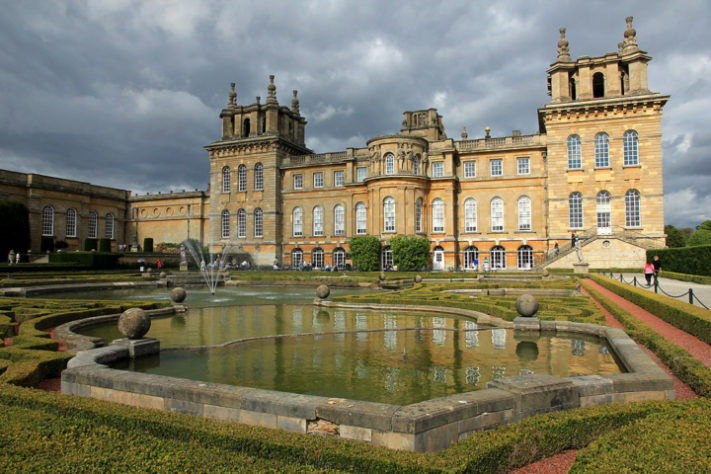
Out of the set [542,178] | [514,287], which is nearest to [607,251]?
[542,178]

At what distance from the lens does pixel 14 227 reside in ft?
135

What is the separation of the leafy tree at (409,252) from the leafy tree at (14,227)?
115ft

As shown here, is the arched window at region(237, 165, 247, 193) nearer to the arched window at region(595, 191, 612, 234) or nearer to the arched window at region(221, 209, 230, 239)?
the arched window at region(221, 209, 230, 239)

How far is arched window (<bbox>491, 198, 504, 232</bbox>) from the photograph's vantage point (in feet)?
130

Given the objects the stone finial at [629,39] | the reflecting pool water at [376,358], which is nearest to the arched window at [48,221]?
the reflecting pool water at [376,358]

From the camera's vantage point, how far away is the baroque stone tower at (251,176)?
1793 inches

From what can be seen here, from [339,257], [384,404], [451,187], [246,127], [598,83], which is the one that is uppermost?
[598,83]

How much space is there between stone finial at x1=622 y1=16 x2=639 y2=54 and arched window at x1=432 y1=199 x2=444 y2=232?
1888 cm

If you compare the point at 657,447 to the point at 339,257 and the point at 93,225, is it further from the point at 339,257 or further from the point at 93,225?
the point at 93,225

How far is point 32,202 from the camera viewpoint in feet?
148

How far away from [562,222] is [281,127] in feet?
95.9

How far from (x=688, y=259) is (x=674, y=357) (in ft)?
75.1

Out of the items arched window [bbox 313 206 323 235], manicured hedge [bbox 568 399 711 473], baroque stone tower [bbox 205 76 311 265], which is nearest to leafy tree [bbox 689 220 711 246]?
arched window [bbox 313 206 323 235]

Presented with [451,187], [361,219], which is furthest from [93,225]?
[451,187]
